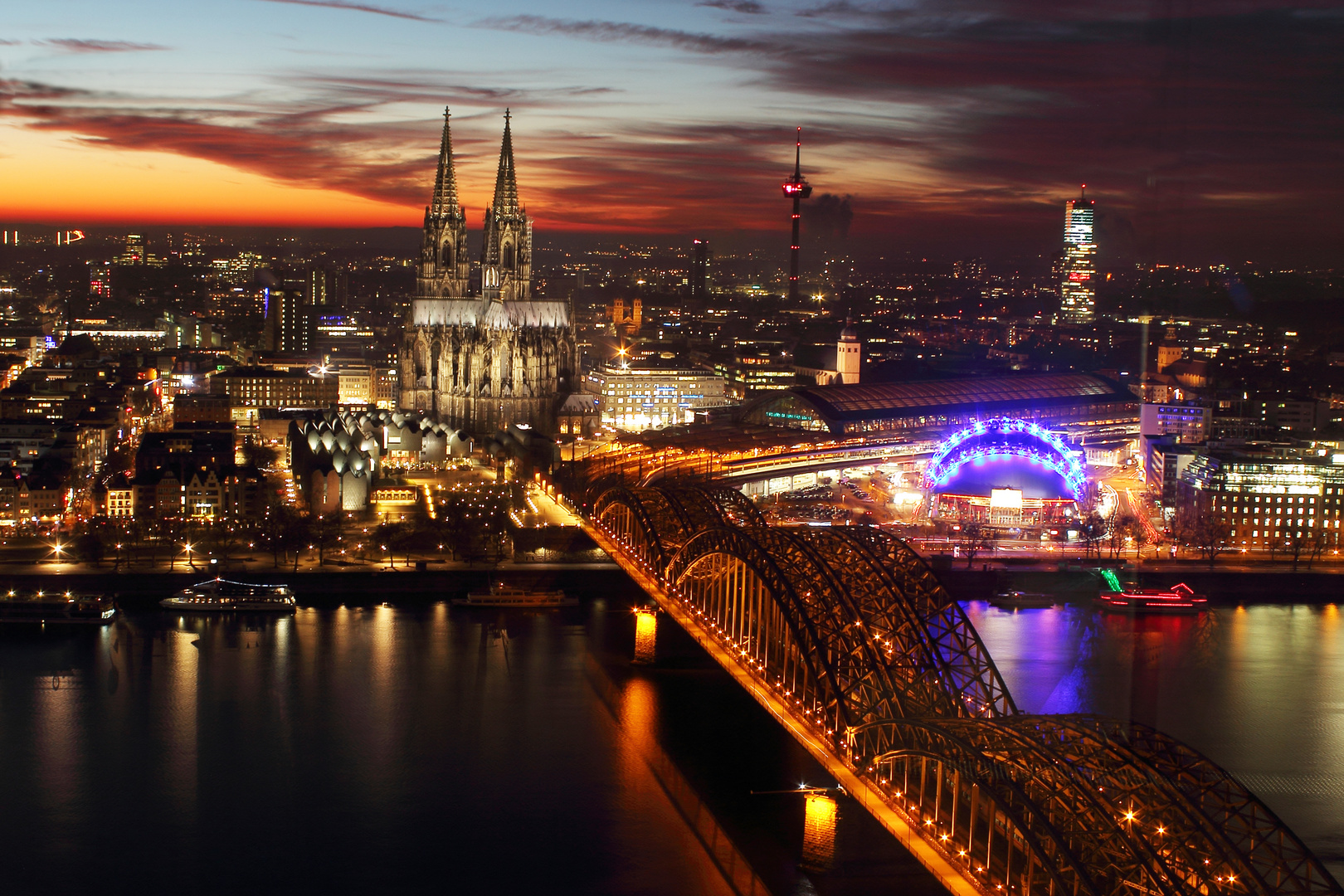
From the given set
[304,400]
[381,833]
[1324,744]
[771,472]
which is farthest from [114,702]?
[304,400]

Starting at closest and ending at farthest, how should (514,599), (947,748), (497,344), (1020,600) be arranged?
(947,748)
(514,599)
(1020,600)
(497,344)

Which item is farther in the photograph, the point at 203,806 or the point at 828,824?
the point at 203,806

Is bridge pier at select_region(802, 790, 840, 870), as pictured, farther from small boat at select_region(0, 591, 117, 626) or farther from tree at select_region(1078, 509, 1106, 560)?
tree at select_region(1078, 509, 1106, 560)

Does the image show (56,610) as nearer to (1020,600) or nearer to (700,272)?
(1020,600)

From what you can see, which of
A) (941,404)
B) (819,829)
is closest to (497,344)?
(941,404)

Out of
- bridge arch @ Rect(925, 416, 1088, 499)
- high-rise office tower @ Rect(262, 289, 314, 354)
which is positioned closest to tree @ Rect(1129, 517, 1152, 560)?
bridge arch @ Rect(925, 416, 1088, 499)

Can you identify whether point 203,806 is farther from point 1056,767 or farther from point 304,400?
point 304,400
